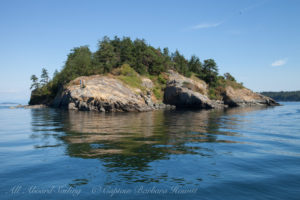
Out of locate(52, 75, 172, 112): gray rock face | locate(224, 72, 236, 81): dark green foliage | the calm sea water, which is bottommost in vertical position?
the calm sea water

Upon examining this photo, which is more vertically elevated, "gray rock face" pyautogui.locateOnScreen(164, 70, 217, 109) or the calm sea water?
"gray rock face" pyautogui.locateOnScreen(164, 70, 217, 109)

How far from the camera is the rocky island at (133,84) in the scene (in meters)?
46.8

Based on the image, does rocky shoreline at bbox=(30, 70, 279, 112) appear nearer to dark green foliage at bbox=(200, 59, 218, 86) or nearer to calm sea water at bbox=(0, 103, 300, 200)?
dark green foliage at bbox=(200, 59, 218, 86)

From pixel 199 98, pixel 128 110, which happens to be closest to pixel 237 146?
pixel 128 110

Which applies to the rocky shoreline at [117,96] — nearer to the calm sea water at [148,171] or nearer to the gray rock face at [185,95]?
the gray rock face at [185,95]

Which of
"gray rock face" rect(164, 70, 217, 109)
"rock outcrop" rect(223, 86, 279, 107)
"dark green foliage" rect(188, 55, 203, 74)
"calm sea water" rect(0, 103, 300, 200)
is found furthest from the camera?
"dark green foliage" rect(188, 55, 203, 74)

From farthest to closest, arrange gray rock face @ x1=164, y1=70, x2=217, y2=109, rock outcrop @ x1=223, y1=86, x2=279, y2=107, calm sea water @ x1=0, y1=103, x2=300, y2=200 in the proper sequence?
1. rock outcrop @ x1=223, y1=86, x2=279, y2=107
2. gray rock face @ x1=164, y1=70, x2=217, y2=109
3. calm sea water @ x1=0, y1=103, x2=300, y2=200

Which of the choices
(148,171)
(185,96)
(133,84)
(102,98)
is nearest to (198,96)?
(185,96)

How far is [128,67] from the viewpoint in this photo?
6844cm

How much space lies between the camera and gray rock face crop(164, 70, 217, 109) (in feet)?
195

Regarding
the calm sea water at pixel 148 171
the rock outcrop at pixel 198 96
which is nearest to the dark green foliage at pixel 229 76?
the rock outcrop at pixel 198 96

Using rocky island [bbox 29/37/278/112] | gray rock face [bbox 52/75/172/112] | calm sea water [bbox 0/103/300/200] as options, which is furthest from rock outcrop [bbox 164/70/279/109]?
calm sea water [bbox 0/103/300/200]

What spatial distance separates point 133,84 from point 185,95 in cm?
1578

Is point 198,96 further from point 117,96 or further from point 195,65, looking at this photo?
point 195,65
